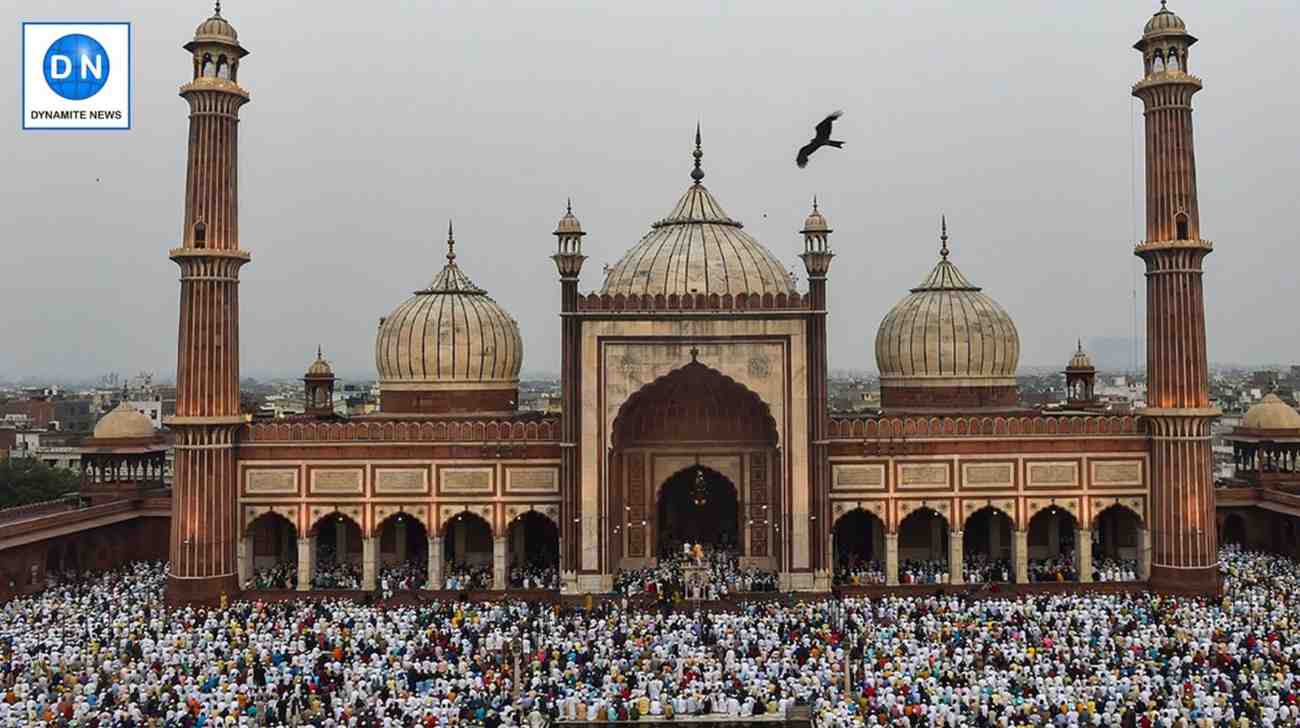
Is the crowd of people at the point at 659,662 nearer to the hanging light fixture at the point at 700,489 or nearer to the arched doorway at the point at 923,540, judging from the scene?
the arched doorway at the point at 923,540

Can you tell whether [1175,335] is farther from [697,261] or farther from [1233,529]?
[697,261]

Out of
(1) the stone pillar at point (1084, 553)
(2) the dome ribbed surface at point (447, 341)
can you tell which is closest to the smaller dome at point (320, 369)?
(2) the dome ribbed surface at point (447, 341)

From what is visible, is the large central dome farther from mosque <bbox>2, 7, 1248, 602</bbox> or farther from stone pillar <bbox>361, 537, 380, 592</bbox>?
stone pillar <bbox>361, 537, 380, 592</bbox>

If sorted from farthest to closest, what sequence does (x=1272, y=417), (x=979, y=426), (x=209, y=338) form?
(x=1272, y=417), (x=979, y=426), (x=209, y=338)

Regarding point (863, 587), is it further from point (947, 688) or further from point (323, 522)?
point (323, 522)

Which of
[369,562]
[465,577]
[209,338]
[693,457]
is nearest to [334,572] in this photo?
[369,562]

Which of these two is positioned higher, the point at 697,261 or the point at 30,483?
the point at 697,261
